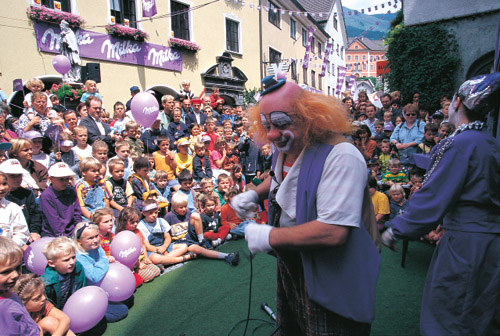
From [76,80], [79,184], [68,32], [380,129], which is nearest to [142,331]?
[79,184]

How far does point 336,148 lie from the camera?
1343 millimetres

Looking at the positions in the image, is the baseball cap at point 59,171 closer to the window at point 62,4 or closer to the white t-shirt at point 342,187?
the white t-shirt at point 342,187

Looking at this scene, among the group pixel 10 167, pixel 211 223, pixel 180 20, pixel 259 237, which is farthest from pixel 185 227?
pixel 180 20

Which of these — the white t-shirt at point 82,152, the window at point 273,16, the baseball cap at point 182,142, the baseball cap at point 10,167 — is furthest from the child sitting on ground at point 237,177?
the window at point 273,16

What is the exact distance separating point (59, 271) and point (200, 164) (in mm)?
3761

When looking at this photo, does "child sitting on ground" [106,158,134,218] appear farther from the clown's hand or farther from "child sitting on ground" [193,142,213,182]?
the clown's hand

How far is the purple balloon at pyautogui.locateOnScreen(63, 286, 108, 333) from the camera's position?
2.65 meters

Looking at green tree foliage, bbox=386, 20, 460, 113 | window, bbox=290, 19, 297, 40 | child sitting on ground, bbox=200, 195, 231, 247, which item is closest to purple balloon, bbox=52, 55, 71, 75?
child sitting on ground, bbox=200, 195, 231, 247

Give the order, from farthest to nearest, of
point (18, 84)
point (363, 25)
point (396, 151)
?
point (363, 25) → point (18, 84) → point (396, 151)

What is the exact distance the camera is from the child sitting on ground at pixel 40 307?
2330mm

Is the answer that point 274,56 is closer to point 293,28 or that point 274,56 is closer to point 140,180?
point 293,28

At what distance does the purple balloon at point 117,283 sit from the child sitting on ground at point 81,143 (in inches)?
99.6

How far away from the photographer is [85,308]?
2.69m

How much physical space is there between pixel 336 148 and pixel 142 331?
262 cm
